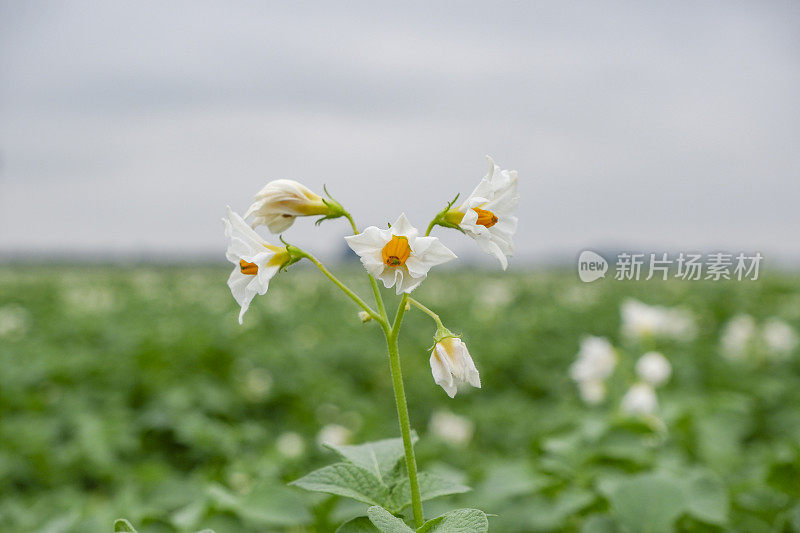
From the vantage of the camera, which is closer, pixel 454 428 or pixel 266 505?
pixel 266 505

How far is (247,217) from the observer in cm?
114

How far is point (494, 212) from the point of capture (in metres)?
1.13

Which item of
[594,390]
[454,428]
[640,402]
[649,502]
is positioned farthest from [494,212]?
[454,428]

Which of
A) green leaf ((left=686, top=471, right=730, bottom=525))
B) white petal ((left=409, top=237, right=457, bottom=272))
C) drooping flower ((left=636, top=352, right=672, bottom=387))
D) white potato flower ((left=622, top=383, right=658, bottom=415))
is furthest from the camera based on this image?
drooping flower ((left=636, top=352, right=672, bottom=387))

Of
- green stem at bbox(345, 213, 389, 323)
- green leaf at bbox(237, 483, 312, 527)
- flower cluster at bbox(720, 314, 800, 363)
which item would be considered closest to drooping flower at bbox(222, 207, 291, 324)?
green stem at bbox(345, 213, 389, 323)

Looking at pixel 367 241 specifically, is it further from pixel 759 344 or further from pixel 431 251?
pixel 759 344

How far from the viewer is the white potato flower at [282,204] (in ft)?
3.69

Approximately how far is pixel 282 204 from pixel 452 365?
1.24ft

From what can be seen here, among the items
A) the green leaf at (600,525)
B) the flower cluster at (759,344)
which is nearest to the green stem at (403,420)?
the green leaf at (600,525)

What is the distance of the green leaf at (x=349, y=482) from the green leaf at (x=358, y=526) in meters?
0.03

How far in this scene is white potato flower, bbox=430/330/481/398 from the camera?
42.1 inches

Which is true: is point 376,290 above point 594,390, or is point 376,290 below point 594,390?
above

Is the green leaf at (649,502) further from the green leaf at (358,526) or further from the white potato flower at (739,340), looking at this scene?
the white potato flower at (739,340)

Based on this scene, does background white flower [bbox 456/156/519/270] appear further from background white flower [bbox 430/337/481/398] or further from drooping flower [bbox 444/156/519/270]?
background white flower [bbox 430/337/481/398]
